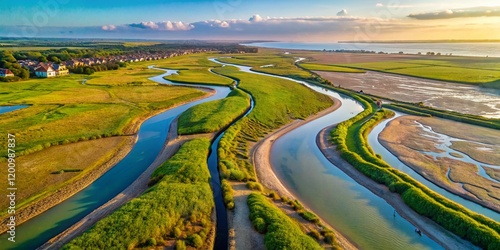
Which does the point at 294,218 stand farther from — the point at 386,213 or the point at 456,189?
the point at 456,189

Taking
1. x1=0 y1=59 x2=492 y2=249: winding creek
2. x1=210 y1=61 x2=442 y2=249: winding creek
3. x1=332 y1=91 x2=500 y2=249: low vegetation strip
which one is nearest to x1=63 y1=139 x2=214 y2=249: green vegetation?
x1=0 y1=59 x2=492 y2=249: winding creek

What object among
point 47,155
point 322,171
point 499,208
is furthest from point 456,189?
point 47,155

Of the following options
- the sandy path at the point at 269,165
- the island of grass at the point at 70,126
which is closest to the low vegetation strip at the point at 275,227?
the sandy path at the point at 269,165

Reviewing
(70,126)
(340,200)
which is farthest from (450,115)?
(70,126)

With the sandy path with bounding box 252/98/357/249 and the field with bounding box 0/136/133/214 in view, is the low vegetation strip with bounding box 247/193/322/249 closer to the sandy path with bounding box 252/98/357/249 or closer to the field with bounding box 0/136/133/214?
the sandy path with bounding box 252/98/357/249

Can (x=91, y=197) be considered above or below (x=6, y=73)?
below

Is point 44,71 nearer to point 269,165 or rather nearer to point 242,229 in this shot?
point 269,165

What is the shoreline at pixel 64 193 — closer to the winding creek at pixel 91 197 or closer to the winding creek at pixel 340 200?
the winding creek at pixel 91 197
